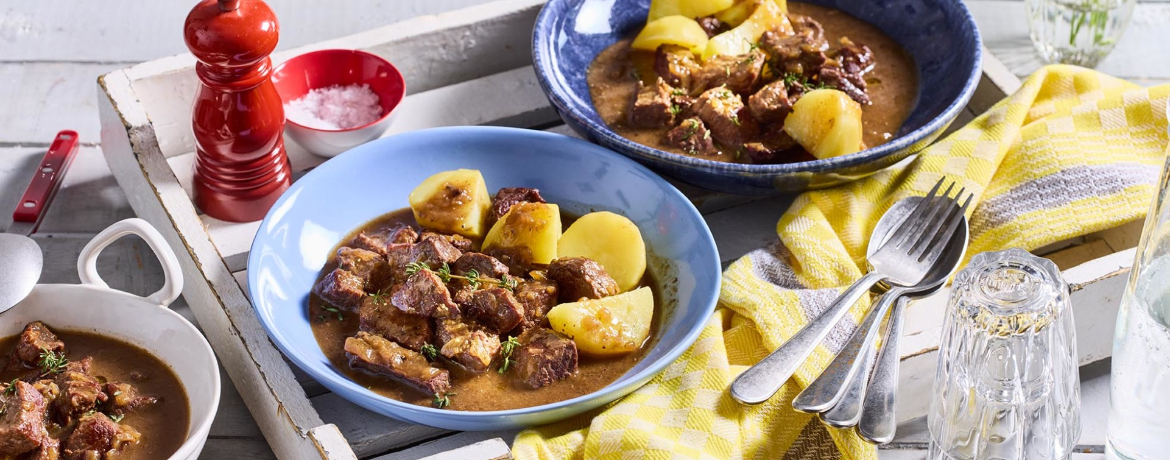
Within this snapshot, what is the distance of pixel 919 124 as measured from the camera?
2717 mm

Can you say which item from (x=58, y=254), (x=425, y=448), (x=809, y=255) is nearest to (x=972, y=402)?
(x=809, y=255)

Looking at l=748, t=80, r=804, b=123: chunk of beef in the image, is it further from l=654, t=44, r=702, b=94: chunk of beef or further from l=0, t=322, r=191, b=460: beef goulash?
l=0, t=322, r=191, b=460: beef goulash

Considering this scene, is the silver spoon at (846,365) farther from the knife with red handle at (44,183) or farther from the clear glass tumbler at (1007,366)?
the knife with red handle at (44,183)

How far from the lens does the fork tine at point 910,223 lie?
240 centimetres

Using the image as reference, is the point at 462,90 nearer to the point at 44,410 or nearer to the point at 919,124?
the point at 919,124

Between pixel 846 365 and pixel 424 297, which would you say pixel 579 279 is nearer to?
pixel 424 297

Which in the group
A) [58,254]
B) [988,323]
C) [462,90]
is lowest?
[58,254]

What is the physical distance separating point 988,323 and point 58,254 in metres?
1.94

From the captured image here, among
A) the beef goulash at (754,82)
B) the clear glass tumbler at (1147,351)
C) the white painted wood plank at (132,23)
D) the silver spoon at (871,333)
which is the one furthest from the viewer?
the white painted wood plank at (132,23)

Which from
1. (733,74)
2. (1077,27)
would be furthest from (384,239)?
(1077,27)

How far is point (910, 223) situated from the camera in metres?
2.43

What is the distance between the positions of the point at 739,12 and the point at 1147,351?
1.35 metres

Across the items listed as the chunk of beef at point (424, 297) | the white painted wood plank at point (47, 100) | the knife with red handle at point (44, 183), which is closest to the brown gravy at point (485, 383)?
the chunk of beef at point (424, 297)

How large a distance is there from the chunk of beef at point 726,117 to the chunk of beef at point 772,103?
0.08 ft
